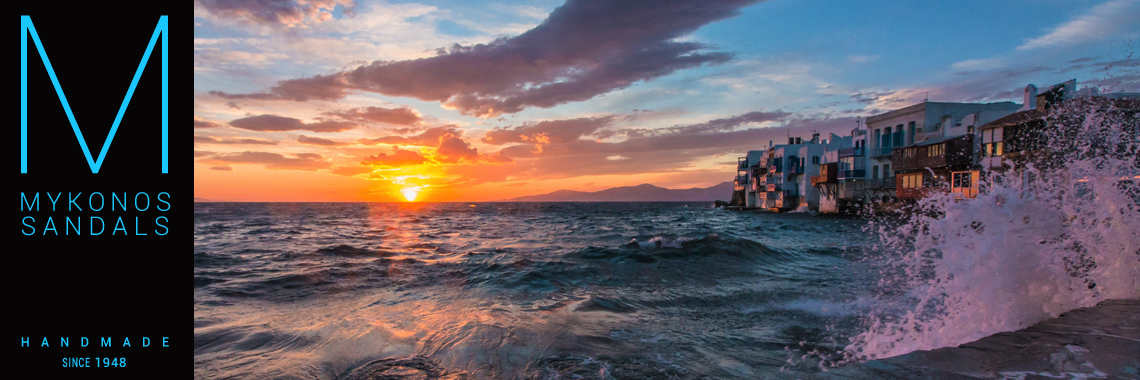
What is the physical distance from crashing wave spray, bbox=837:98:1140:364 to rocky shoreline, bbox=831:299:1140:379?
11.1 inches

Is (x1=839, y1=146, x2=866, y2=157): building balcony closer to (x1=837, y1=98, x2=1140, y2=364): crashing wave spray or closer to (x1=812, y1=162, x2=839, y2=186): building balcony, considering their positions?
(x1=812, y1=162, x2=839, y2=186): building balcony

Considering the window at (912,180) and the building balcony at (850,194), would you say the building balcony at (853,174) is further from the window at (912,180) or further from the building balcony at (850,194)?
the window at (912,180)

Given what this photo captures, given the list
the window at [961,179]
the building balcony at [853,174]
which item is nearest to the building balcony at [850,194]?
the building balcony at [853,174]

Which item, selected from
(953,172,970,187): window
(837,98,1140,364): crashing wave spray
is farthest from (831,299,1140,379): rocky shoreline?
(953,172,970,187): window

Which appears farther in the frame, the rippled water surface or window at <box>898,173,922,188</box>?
window at <box>898,173,922,188</box>

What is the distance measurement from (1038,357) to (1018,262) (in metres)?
2.93

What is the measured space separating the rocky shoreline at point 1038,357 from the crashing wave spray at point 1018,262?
281 millimetres

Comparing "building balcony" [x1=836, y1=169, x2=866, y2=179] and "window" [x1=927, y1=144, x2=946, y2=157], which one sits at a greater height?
"window" [x1=927, y1=144, x2=946, y2=157]

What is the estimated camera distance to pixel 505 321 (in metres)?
7.68

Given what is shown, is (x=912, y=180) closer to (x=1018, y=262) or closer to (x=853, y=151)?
(x=853, y=151)

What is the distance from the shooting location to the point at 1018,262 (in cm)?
656

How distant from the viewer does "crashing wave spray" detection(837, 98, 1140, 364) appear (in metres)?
5.81

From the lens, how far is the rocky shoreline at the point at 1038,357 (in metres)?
4.04
